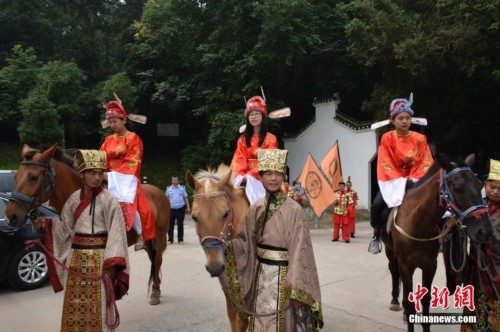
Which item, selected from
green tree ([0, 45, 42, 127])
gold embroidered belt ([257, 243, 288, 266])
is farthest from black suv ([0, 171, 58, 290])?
green tree ([0, 45, 42, 127])

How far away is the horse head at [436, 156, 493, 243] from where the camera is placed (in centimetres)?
304

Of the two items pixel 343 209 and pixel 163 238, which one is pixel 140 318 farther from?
pixel 343 209

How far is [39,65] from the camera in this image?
21281 millimetres

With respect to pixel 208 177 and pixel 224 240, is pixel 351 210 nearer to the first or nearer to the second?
pixel 208 177

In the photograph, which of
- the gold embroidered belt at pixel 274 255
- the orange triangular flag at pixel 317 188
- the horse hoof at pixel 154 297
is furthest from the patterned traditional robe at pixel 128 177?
the orange triangular flag at pixel 317 188

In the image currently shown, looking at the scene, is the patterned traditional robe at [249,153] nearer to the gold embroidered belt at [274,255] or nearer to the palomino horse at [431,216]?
the gold embroidered belt at [274,255]

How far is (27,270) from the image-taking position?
637 cm

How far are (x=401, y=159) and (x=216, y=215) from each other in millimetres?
2870

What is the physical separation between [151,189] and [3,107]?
59.2 ft

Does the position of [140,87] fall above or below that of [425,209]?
above

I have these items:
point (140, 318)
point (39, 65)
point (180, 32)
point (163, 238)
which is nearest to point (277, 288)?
point (140, 318)

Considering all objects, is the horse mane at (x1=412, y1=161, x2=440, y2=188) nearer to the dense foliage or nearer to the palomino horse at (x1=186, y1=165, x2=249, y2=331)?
the palomino horse at (x1=186, y1=165, x2=249, y2=331)

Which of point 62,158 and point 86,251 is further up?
point 62,158

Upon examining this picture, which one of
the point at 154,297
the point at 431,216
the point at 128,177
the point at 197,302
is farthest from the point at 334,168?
the point at 128,177
